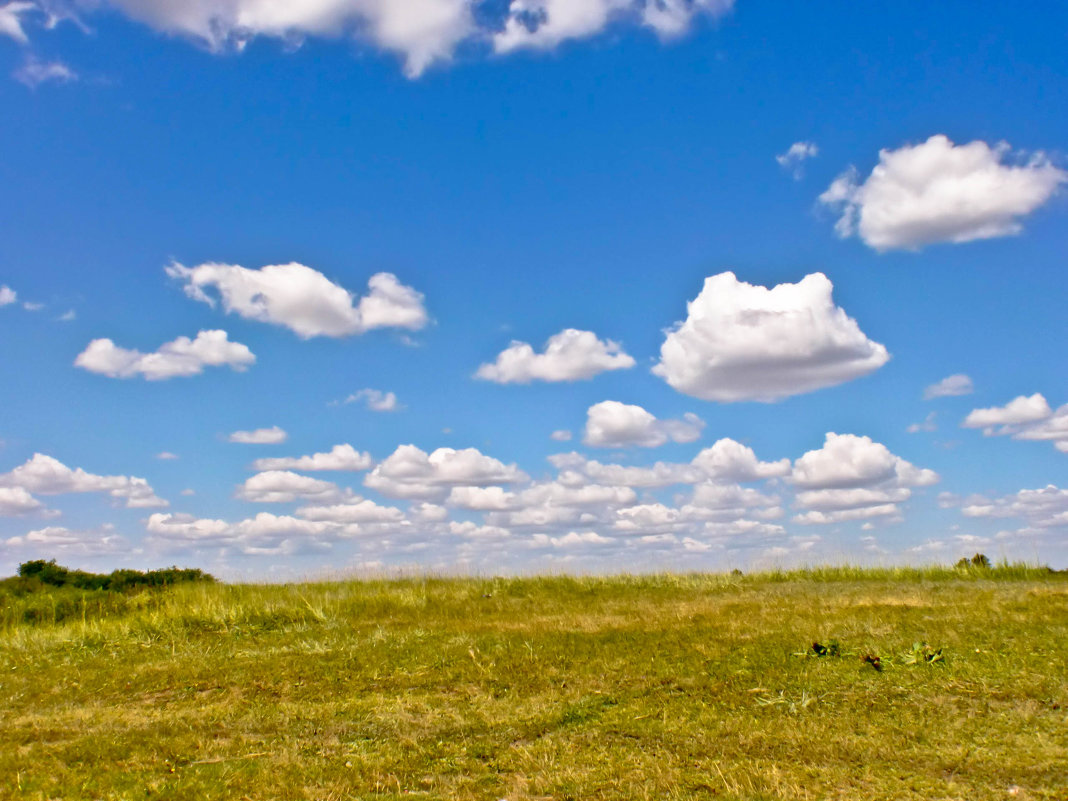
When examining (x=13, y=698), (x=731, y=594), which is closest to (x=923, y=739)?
(x=731, y=594)

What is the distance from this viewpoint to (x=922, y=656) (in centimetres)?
1167

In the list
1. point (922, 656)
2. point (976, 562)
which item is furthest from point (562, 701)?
point (976, 562)

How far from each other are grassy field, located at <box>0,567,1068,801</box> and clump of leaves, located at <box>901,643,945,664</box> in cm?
4

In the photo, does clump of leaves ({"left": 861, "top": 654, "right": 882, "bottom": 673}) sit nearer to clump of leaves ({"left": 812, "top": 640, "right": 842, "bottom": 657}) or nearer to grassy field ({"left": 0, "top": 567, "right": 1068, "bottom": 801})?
grassy field ({"left": 0, "top": 567, "right": 1068, "bottom": 801})

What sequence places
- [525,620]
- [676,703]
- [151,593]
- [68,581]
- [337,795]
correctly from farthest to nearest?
1. [68,581]
2. [151,593]
3. [525,620]
4. [676,703]
5. [337,795]

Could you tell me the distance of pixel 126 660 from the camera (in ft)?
53.5

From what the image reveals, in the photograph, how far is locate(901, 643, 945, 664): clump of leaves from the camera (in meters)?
11.5

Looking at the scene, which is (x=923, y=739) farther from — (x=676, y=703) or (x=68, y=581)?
(x=68, y=581)

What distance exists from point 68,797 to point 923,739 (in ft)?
30.4

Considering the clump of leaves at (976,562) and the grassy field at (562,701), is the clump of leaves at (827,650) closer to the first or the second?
the grassy field at (562,701)

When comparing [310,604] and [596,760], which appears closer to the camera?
[596,760]

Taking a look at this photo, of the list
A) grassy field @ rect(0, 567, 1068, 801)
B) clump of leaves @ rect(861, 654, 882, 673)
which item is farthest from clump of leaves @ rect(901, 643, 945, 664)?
clump of leaves @ rect(861, 654, 882, 673)

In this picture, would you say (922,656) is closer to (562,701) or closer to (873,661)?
(873,661)

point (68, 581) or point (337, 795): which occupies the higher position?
point (68, 581)
